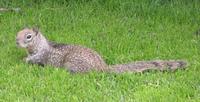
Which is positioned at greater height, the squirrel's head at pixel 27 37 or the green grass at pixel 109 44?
the squirrel's head at pixel 27 37

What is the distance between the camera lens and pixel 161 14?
10102mm

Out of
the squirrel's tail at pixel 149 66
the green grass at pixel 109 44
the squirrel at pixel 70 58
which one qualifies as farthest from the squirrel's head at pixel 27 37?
the squirrel's tail at pixel 149 66

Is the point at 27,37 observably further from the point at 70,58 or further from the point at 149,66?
the point at 149,66

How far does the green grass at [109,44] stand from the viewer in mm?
6691

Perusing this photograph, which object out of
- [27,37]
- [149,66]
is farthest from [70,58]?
[149,66]

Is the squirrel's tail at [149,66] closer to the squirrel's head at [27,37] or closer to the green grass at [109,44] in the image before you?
the green grass at [109,44]

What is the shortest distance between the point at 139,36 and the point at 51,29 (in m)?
1.46

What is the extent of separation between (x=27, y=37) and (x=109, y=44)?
4.48ft

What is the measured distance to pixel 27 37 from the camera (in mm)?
7824

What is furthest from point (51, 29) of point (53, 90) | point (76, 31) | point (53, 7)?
point (53, 90)


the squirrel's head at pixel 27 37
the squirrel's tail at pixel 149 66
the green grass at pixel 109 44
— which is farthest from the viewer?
the squirrel's head at pixel 27 37

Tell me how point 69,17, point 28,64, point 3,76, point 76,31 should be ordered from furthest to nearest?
point 69,17 → point 76,31 → point 28,64 → point 3,76

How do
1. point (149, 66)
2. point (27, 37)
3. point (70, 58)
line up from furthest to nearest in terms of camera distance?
point (27, 37) < point (70, 58) < point (149, 66)

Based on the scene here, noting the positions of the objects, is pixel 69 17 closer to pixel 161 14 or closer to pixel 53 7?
pixel 53 7
